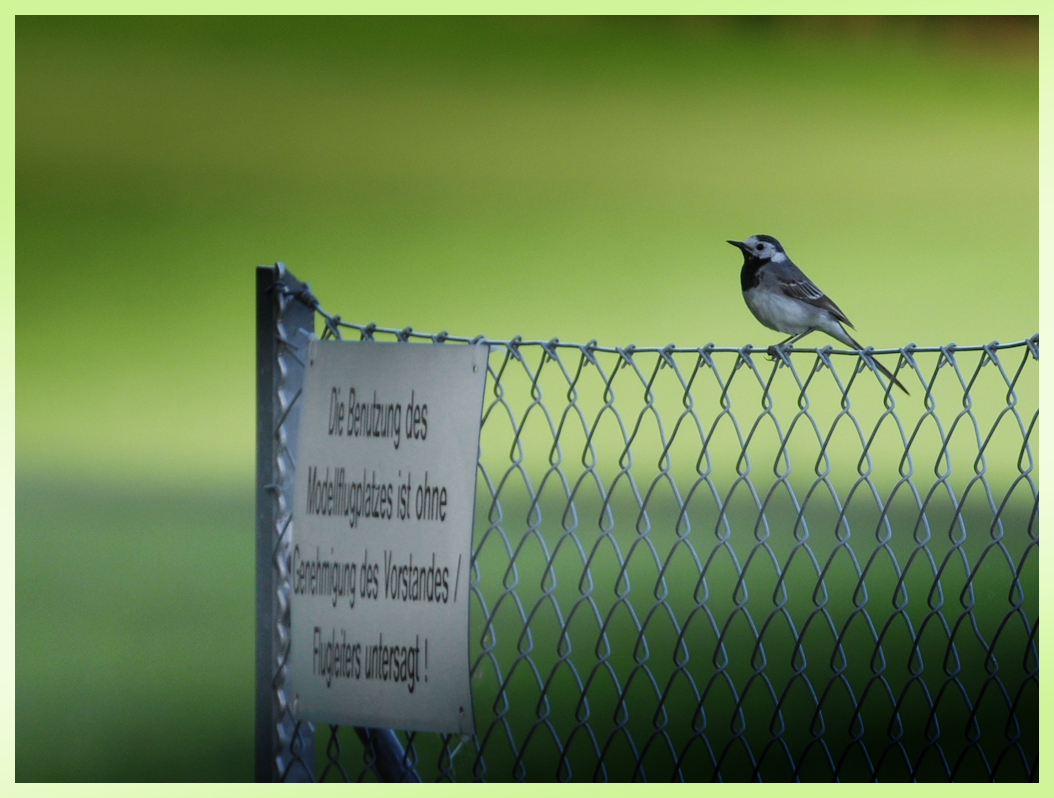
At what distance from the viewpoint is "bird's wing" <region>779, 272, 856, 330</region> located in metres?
2.52

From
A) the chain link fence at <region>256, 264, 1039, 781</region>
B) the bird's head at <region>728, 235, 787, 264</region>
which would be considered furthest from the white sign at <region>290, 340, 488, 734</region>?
the bird's head at <region>728, 235, 787, 264</region>

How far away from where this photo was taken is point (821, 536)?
4.29 meters

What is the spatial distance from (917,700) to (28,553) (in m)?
3.64

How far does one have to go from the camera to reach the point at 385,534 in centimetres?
131

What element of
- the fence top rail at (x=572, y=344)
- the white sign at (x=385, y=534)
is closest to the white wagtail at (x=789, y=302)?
the fence top rail at (x=572, y=344)

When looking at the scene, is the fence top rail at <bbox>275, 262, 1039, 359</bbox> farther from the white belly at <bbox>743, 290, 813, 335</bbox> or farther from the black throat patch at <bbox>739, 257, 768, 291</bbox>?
the black throat patch at <bbox>739, 257, 768, 291</bbox>

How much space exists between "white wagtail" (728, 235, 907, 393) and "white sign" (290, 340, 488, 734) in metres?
1.42

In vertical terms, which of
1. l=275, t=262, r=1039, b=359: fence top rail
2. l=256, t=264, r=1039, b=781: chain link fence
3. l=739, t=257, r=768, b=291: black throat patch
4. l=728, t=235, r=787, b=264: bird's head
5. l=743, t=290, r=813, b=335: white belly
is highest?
l=728, t=235, r=787, b=264: bird's head

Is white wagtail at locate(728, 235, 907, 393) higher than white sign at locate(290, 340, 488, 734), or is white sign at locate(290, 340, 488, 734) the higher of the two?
white wagtail at locate(728, 235, 907, 393)

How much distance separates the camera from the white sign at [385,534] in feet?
4.20

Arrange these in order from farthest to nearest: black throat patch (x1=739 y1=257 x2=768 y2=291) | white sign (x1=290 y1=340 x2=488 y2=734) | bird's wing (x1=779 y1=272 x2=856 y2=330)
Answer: black throat patch (x1=739 y1=257 x2=768 y2=291) → bird's wing (x1=779 y1=272 x2=856 y2=330) → white sign (x1=290 y1=340 x2=488 y2=734)

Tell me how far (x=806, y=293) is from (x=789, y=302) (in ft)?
0.18

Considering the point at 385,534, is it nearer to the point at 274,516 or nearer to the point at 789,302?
the point at 274,516

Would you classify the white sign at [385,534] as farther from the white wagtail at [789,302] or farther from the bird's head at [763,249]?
the bird's head at [763,249]
